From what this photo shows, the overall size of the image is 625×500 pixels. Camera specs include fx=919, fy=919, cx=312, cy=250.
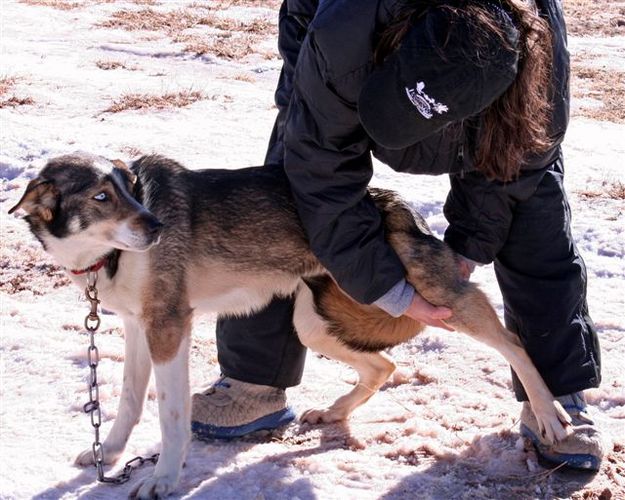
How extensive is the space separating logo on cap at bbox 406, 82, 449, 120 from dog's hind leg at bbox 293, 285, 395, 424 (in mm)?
1370

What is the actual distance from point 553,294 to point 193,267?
5.01ft

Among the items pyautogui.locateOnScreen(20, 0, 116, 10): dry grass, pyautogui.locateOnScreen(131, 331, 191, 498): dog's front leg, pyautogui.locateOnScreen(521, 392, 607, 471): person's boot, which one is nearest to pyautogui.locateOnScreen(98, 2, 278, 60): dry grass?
pyautogui.locateOnScreen(20, 0, 116, 10): dry grass

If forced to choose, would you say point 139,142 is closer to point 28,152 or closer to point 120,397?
point 28,152

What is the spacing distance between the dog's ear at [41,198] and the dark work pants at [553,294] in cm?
188

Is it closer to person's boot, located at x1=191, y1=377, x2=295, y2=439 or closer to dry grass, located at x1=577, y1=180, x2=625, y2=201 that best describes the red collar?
person's boot, located at x1=191, y1=377, x2=295, y2=439

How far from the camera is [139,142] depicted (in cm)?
759

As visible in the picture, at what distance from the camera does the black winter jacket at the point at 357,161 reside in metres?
3.15

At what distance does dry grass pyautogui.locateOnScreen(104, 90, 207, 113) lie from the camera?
865 centimetres

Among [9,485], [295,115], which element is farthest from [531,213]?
[9,485]

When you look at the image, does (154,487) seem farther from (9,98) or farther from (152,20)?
(152,20)

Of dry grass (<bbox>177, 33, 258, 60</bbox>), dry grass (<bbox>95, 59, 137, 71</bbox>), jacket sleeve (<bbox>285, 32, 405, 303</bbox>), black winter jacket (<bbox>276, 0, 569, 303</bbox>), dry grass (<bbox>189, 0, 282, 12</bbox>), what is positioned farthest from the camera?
dry grass (<bbox>189, 0, 282, 12</bbox>)

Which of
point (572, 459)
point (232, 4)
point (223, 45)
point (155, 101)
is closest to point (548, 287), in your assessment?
point (572, 459)

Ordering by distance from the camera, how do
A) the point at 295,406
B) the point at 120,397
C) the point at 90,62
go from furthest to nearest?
the point at 90,62, the point at 295,406, the point at 120,397

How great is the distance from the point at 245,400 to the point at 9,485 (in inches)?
44.2
